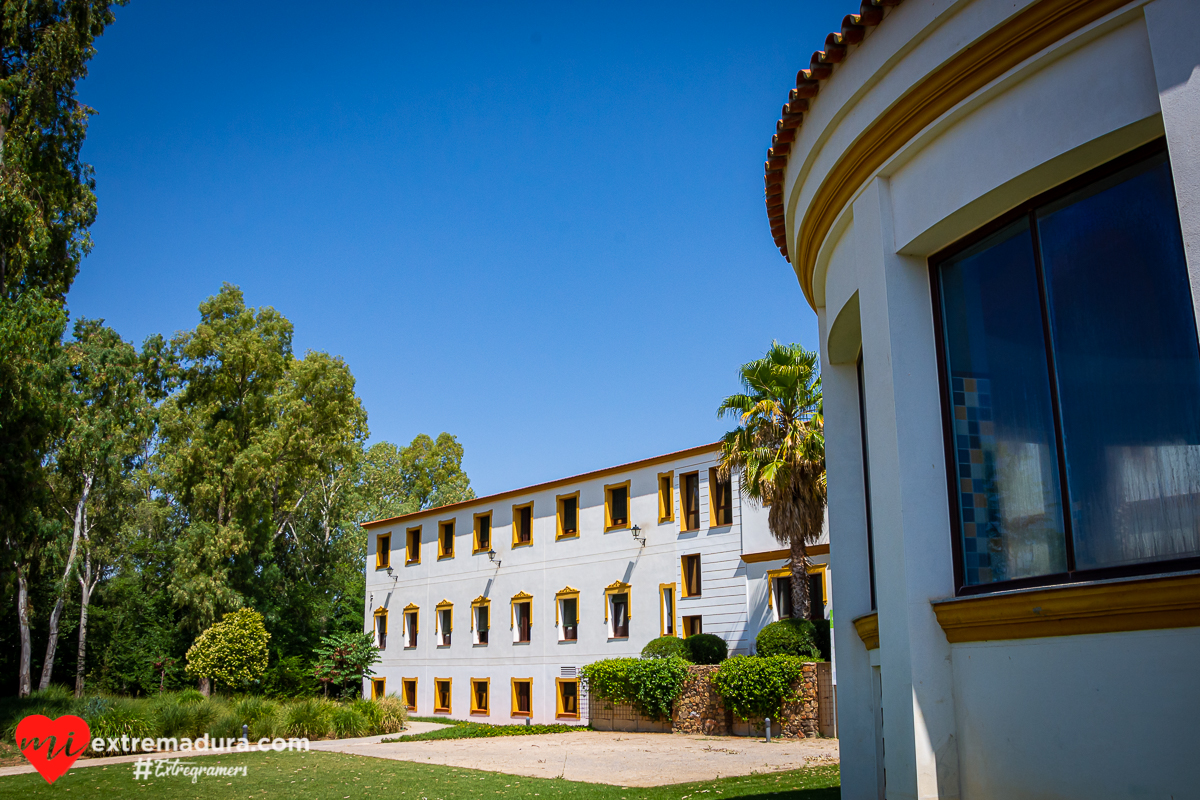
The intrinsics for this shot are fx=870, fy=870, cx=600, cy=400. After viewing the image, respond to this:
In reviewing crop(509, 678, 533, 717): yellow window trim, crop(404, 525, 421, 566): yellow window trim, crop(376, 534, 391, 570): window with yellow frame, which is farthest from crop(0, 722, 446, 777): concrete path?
crop(376, 534, 391, 570): window with yellow frame

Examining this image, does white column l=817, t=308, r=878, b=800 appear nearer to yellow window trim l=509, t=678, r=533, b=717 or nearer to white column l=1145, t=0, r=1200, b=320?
white column l=1145, t=0, r=1200, b=320

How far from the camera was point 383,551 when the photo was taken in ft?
137

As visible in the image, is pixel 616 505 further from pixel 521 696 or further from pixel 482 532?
pixel 521 696

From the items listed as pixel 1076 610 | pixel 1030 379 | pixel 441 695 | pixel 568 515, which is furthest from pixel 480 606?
pixel 1076 610

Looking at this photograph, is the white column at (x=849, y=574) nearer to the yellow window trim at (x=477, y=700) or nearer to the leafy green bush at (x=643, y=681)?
the leafy green bush at (x=643, y=681)

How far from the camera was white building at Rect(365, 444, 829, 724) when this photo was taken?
27766mm

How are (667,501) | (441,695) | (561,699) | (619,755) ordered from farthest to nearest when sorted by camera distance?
(441,695), (561,699), (667,501), (619,755)

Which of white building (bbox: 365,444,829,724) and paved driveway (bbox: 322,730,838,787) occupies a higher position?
white building (bbox: 365,444,829,724)

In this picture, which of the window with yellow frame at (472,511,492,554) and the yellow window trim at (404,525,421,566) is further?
the yellow window trim at (404,525,421,566)

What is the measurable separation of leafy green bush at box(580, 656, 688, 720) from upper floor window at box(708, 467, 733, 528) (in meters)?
4.67

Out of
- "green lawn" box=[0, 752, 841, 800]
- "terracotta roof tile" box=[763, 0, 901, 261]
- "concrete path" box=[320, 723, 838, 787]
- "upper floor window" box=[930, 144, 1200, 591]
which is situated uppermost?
"terracotta roof tile" box=[763, 0, 901, 261]

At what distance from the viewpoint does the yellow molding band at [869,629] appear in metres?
6.85

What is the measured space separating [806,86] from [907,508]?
3.39m

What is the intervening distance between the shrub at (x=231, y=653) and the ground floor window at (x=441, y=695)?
280 inches
